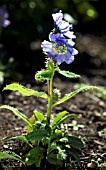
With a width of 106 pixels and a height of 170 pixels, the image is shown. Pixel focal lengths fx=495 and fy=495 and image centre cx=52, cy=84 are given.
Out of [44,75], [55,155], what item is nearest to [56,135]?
[55,155]

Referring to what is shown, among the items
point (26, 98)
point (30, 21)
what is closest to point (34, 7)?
point (30, 21)

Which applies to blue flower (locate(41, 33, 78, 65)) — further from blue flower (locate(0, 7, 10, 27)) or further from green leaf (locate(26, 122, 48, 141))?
blue flower (locate(0, 7, 10, 27))

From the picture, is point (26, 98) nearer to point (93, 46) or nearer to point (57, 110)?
point (57, 110)

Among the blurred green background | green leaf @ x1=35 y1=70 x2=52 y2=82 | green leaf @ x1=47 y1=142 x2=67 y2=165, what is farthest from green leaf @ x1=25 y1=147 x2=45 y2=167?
the blurred green background

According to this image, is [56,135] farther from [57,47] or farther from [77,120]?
[77,120]

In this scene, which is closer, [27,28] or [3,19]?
[3,19]

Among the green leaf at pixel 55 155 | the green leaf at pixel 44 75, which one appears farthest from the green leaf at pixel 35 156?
the green leaf at pixel 44 75

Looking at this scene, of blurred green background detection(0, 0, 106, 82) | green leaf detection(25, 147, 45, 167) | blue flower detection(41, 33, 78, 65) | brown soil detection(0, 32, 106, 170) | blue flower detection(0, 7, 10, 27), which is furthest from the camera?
blurred green background detection(0, 0, 106, 82)

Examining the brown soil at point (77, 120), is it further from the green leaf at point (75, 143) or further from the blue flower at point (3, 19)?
the blue flower at point (3, 19)
